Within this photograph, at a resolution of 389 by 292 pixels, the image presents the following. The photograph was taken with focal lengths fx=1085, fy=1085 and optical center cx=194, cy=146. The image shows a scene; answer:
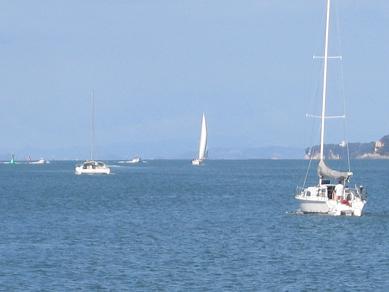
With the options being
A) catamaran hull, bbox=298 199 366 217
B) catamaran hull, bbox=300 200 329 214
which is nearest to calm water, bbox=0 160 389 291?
catamaran hull, bbox=300 200 329 214

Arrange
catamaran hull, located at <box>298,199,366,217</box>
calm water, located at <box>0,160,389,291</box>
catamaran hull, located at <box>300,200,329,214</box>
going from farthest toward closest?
catamaran hull, located at <box>300,200,329,214</box> < catamaran hull, located at <box>298,199,366,217</box> < calm water, located at <box>0,160,389,291</box>

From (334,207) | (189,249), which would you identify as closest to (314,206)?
(334,207)

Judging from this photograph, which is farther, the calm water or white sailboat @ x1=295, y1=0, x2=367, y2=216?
white sailboat @ x1=295, y1=0, x2=367, y2=216

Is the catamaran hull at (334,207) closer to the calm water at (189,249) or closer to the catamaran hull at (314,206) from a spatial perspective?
the catamaran hull at (314,206)

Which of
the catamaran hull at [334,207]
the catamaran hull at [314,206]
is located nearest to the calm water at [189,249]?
the catamaran hull at [314,206]

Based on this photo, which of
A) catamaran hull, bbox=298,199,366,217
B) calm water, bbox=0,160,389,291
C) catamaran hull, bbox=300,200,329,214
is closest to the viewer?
calm water, bbox=0,160,389,291

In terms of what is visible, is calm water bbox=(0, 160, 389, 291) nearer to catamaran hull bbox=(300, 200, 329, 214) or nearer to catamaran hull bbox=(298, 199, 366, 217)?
catamaran hull bbox=(300, 200, 329, 214)

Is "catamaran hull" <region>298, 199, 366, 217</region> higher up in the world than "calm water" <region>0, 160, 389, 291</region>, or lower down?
higher up

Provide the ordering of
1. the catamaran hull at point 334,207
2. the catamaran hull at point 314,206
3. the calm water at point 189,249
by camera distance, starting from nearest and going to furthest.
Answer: the calm water at point 189,249
the catamaran hull at point 334,207
the catamaran hull at point 314,206

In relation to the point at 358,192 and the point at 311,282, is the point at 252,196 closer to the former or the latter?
the point at 358,192

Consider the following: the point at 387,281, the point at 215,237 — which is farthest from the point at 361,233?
the point at 387,281

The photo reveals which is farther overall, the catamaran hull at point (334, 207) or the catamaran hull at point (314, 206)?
the catamaran hull at point (314, 206)

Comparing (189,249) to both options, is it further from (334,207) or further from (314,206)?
(314,206)

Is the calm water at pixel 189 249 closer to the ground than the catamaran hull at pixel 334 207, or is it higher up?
closer to the ground
